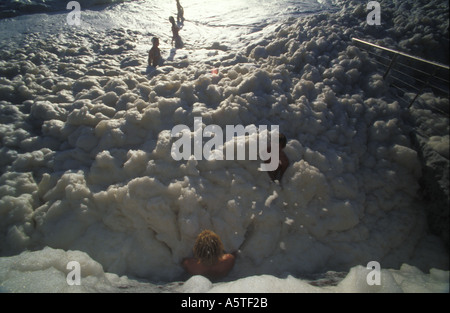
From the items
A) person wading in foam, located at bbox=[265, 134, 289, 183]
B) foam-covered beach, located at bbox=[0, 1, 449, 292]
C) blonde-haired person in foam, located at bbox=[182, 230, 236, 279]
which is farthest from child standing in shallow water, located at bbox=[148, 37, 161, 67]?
blonde-haired person in foam, located at bbox=[182, 230, 236, 279]

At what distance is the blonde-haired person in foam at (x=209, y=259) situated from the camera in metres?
2.89

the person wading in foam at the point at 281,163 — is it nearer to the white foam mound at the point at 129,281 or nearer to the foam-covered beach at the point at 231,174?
the foam-covered beach at the point at 231,174

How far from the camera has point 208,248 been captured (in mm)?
2865

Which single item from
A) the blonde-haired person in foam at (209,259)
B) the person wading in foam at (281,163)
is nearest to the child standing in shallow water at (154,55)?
the person wading in foam at (281,163)

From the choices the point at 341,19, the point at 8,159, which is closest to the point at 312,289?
the point at 8,159

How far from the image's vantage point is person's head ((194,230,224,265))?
2.88m

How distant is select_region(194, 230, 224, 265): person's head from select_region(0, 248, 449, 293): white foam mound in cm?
28

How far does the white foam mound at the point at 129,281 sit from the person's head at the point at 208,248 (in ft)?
0.93

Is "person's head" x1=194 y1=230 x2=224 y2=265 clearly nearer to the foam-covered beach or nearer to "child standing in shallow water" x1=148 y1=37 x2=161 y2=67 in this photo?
the foam-covered beach

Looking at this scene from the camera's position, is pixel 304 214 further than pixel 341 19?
No

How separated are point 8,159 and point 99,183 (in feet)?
5.10

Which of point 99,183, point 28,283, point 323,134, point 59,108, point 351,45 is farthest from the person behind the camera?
point 351,45
